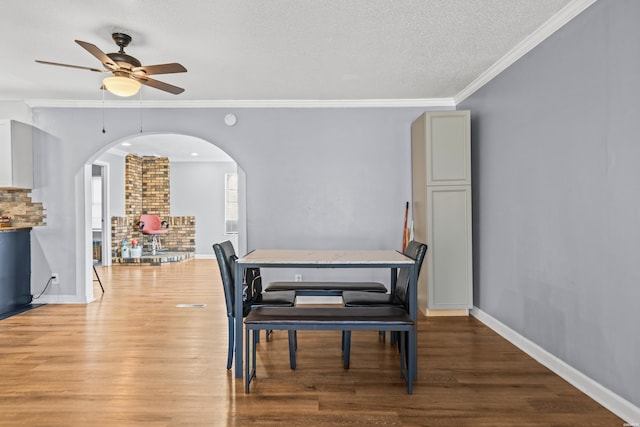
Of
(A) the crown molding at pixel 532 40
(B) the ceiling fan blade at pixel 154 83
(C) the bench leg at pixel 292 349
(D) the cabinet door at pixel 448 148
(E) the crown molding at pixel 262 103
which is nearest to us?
(A) the crown molding at pixel 532 40

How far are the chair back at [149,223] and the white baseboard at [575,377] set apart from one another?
7804 mm

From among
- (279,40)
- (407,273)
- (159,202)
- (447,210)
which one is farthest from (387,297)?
(159,202)

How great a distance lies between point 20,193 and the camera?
204 inches

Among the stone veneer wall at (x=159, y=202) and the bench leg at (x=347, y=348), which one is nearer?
the bench leg at (x=347, y=348)

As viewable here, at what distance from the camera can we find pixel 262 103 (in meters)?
5.19

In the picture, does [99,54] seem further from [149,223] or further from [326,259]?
[149,223]

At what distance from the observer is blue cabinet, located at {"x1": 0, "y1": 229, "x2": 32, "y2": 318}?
188 inches

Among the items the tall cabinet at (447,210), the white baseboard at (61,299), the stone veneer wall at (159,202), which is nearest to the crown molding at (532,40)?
the tall cabinet at (447,210)

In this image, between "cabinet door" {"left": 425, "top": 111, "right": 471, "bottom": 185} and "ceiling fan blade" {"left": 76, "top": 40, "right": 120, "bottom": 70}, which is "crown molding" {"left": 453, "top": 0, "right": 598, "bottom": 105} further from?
"ceiling fan blade" {"left": 76, "top": 40, "right": 120, "bottom": 70}

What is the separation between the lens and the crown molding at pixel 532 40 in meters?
2.77

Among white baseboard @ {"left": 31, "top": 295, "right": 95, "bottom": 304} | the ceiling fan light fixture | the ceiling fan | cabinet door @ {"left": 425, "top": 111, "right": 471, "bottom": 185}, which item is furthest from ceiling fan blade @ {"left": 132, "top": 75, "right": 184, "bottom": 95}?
white baseboard @ {"left": 31, "top": 295, "right": 95, "bottom": 304}

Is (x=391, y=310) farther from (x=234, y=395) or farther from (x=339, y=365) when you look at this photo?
(x=234, y=395)

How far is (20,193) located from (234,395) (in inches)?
169

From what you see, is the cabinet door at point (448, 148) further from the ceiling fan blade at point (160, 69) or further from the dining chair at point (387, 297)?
the ceiling fan blade at point (160, 69)
